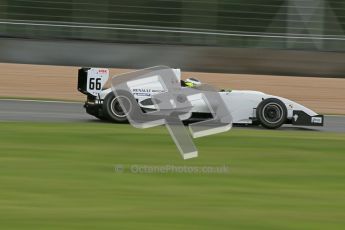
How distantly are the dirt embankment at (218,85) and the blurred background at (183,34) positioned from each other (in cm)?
116

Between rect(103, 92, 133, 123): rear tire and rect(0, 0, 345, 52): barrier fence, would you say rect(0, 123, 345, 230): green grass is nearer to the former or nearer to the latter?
rect(103, 92, 133, 123): rear tire

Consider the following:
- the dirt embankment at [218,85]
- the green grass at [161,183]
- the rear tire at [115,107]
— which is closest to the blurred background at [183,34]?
the dirt embankment at [218,85]

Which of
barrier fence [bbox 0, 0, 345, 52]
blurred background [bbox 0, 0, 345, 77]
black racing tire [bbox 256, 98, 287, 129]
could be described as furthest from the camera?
barrier fence [bbox 0, 0, 345, 52]

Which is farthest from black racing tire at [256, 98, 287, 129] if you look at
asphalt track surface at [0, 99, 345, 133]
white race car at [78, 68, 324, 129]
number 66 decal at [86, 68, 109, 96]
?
number 66 decal at [86, 68, 109, 96]

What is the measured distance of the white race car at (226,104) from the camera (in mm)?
12023

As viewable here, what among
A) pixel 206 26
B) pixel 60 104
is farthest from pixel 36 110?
pixel 206 26

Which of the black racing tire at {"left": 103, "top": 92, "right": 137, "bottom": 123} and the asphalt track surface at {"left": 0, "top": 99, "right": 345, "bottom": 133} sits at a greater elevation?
the black racing tire at {"left": 103, "top": 92, "right": 137, "bottom": 123}

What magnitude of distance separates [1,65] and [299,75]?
7.22 meters

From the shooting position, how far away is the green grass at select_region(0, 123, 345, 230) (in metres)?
5.98

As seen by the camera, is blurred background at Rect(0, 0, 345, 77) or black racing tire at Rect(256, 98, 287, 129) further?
blurred background at Rect(0, 0, 345, 77)

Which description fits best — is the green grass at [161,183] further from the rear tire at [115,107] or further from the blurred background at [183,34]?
the blurred background at [183,34]

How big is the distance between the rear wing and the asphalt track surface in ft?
2.47

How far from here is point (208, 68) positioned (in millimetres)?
19000

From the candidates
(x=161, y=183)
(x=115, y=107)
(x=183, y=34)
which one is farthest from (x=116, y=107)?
(x=183, y=34)
